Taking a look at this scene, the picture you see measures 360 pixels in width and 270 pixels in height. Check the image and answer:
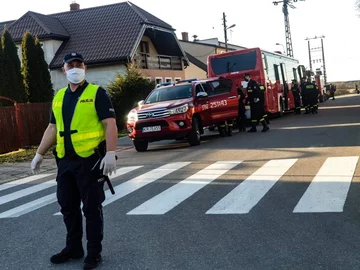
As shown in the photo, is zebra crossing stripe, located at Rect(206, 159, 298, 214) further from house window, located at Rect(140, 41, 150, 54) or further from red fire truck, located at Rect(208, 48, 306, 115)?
house window, located at Rect(140, 41, 150, 54)

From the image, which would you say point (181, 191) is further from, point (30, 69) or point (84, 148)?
point (30, 69)

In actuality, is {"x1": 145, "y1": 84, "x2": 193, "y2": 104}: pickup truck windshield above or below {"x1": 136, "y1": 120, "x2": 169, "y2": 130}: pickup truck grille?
above

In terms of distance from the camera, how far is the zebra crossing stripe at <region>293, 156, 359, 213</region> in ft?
20.0

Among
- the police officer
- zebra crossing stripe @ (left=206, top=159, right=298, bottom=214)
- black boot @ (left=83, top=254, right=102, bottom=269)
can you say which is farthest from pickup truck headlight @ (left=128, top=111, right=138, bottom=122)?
black boot @ (left=83, top=254, right=102, bottom=269)

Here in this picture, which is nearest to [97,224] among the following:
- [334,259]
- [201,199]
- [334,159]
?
[334,259]

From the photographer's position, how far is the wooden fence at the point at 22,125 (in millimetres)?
16922

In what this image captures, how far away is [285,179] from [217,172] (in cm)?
154

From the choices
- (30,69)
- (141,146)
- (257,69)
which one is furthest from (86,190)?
(30,69)

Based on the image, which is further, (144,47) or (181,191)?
(144,47)

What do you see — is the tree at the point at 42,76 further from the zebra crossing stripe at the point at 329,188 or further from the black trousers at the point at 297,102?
the zebra crossing stripe at the point at 329,188

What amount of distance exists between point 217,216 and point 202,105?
367 inches

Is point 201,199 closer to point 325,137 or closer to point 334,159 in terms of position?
point 334,159

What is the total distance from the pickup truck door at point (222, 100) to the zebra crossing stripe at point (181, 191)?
593 centimetres

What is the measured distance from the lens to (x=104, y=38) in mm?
34281
